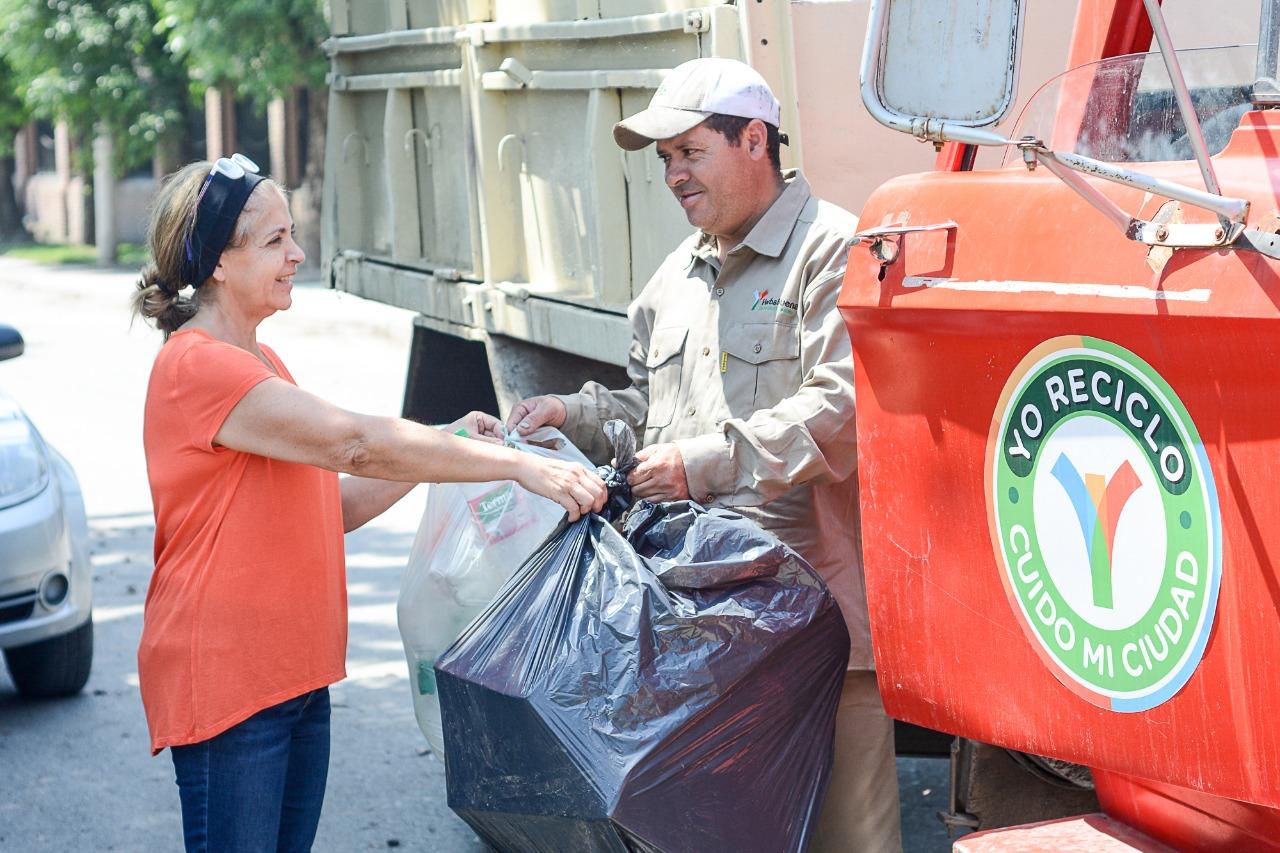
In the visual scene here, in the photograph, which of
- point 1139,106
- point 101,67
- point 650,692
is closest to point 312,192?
point 101,67

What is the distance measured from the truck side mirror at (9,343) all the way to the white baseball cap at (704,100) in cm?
289

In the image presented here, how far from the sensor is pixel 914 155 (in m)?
3.64

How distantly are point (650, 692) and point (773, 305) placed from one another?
853 mm

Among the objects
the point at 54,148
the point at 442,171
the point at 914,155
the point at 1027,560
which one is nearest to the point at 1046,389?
the point at 1027,560

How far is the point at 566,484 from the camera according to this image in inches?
107

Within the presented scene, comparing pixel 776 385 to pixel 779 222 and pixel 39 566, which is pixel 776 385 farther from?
pixel 39 566

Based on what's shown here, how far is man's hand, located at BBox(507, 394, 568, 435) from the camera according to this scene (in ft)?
10.7

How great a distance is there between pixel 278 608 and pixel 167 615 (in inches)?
7.2

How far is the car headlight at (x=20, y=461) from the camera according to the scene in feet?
16.8

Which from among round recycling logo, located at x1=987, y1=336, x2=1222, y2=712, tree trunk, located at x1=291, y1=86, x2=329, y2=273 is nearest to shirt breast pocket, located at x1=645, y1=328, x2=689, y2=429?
round recycling logo, located at x1=987, y1=336, x2=1222, y2=712

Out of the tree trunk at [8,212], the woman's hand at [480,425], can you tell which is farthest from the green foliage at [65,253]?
the woman's hand at [480,425]

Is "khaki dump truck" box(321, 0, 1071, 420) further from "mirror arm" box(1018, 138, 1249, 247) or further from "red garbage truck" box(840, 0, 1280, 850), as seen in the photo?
"mirror arm" box(1018, 138, 1249, 247)

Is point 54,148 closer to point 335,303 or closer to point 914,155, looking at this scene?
point 335,303

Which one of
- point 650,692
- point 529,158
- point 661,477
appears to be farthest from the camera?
point 529,158
